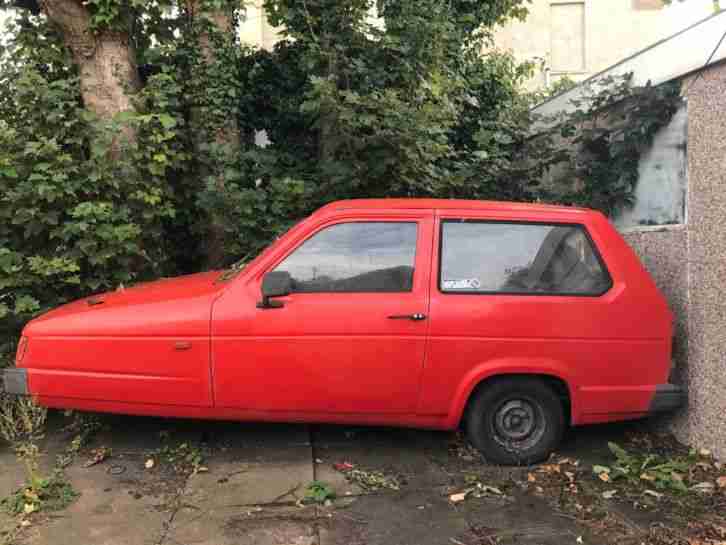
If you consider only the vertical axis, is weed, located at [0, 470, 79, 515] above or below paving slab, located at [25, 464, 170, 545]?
above

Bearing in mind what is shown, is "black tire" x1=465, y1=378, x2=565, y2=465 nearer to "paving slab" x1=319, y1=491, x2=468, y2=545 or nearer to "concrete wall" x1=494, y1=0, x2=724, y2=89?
"paving slab" x1=319, y1=491, x2=468, y2=545

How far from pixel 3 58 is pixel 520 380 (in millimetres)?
5848

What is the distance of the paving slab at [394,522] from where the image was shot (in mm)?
3461

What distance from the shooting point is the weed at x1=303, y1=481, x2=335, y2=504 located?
3889 millimetres

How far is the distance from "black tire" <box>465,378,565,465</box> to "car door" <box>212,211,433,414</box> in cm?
49

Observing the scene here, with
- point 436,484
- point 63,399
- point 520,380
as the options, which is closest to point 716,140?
point 520,380

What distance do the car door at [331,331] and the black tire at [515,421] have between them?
49cm

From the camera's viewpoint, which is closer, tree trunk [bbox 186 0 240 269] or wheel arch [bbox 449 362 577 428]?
wheel arch [bbox 449 362 577 428]

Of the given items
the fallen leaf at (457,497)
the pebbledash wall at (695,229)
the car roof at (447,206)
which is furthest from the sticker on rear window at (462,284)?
the fallen leaf at (457,497)

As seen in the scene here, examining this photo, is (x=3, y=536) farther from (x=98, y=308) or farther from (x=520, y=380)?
(x=520, y=380)

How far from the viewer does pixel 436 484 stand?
4.18m

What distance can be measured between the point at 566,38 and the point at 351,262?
69.8ft

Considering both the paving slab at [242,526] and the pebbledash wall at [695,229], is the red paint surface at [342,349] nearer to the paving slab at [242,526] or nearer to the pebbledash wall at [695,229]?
the pebbledash wall at [695,229]

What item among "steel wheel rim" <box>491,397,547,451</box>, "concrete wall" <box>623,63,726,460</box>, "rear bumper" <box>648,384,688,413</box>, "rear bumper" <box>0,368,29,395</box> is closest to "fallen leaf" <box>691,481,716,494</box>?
"concrete wall" <box>623,63,726,460</box>
